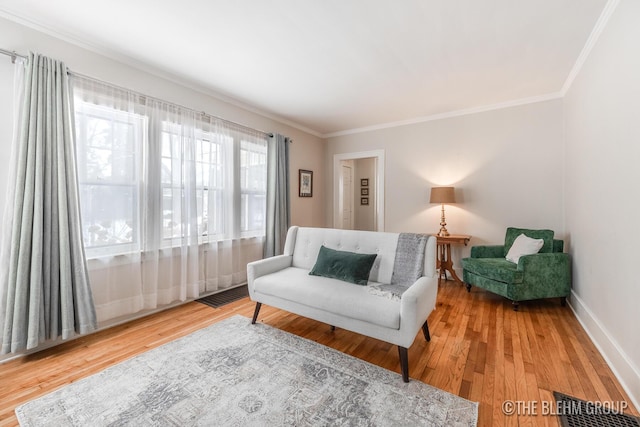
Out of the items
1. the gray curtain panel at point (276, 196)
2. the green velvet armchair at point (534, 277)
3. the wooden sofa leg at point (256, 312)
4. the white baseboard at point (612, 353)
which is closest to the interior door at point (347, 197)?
the gray curtain panel at point (276, 196)

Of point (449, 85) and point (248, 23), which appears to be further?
point (449, 85)

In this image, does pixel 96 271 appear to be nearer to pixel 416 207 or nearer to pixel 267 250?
pixel 267 250

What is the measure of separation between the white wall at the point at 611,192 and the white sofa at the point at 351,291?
1.12 meters

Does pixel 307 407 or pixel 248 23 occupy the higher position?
pixel 248 23

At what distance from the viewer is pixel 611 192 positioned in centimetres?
192

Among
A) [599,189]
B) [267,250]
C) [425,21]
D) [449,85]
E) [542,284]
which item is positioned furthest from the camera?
[267,250]

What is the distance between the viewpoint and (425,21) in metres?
2.00

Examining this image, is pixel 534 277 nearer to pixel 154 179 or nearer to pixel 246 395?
pixel 246 395

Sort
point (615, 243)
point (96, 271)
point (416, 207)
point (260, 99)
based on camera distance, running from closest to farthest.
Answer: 1. point (615, 243)
2. point (96, 271)
3. point (260, 99)
4. point (416, 207)

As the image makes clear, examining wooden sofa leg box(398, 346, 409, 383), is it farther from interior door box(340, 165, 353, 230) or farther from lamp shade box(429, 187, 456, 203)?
interior door box(340, 165, 353, 230)

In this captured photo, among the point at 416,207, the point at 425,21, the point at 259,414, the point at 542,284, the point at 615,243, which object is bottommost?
the point at 259,414

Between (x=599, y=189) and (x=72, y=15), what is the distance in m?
4.26

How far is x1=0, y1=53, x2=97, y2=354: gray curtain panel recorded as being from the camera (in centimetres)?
189

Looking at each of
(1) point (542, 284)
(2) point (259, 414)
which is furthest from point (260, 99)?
(1) point (542, 284)
